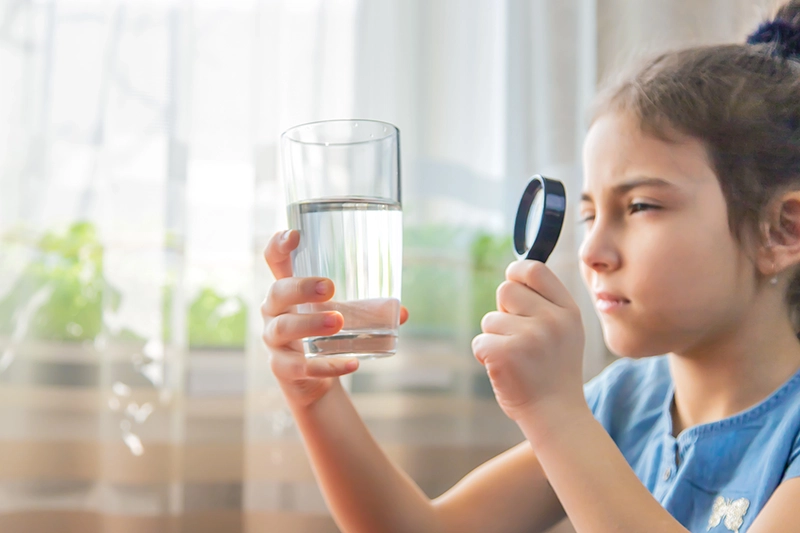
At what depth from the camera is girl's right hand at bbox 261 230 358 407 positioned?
32.2 inches

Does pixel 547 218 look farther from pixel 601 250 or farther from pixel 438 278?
pixel 438 278

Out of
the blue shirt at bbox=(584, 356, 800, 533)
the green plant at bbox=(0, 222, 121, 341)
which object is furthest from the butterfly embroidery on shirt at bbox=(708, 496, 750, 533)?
the green plant at bbox=(0, 222, 121, 341)

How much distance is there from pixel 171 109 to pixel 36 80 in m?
0.22

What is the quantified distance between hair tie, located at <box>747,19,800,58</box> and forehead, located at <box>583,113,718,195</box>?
0.69 ft

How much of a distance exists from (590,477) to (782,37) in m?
0.64

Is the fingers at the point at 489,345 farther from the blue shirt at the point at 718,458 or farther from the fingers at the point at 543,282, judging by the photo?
the blue shirt at the point at 718,458

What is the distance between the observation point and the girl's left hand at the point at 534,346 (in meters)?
0.79

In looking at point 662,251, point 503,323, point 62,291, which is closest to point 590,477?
point 503,323

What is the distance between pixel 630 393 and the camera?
114 cm

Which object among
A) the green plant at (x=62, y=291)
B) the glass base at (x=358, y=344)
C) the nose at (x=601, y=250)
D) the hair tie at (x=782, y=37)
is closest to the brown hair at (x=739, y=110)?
the hair tie at (x=782, y=37)

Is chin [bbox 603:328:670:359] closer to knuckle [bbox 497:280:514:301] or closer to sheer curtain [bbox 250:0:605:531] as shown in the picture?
knuckle [bbox 497:280:514:301]

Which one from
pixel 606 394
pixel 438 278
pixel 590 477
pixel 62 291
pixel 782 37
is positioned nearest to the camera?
pixel 590 477

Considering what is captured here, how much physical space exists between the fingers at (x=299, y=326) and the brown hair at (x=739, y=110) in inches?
17.6

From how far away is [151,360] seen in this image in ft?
4.26
